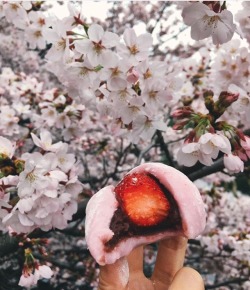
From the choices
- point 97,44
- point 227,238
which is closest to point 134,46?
point 97,44

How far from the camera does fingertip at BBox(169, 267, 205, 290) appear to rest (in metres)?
1.07

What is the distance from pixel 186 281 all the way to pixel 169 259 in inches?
4.3

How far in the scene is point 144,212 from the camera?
104cm

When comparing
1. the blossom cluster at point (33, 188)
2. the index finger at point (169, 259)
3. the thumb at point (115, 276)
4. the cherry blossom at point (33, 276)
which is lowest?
the cherry blossom at point (33, 276)

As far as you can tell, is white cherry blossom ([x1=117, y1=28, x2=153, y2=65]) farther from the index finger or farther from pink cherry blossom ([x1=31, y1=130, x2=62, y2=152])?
the index finger

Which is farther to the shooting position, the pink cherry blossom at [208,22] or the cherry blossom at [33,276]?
the cherry blossom at [33,276]

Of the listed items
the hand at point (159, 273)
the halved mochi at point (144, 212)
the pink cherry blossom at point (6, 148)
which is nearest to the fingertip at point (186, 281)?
the hand at point (159, 273)

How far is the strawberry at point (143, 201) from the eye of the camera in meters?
1.04

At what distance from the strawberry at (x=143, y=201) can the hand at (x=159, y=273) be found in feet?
0.39

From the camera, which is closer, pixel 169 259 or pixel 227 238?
pixel 169 259

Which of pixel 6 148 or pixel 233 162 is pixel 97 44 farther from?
pixel 233 162

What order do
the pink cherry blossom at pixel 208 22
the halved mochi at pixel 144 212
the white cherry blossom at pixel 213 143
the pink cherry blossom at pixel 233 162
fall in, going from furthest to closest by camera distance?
the pink cherry blossom at pixel 233 162, the white cherry blossom at pixel 213 143, the pink cherry blossom at pixel 208 22, the halved mochi at pixel 144 212

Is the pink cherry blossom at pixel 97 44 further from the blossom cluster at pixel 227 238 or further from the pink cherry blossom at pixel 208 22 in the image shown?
the blossom cluster at pixel 227 238

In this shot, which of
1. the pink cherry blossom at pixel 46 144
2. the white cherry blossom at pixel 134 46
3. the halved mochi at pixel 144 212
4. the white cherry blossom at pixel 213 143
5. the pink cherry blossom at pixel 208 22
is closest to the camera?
the halved mochi at pixel 144 212
